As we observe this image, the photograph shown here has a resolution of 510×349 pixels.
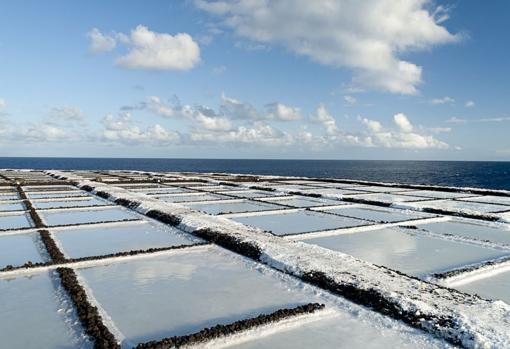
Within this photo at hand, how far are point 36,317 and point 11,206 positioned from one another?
9673 millimetres

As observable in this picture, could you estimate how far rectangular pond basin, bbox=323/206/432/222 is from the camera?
10664 mm

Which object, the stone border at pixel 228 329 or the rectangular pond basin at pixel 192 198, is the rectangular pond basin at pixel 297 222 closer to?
the rectangular pond basin at pixel 192 198

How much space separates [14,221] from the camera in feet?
32.1

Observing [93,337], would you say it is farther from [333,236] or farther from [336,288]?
[333,236]

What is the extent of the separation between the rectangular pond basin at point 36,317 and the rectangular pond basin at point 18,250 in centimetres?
100

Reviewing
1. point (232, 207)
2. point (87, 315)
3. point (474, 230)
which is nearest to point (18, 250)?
point (87, 315)

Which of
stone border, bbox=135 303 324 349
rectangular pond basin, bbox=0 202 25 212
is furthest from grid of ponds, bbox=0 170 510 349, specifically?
rectangular pond basin, bbox=0 202 25 212

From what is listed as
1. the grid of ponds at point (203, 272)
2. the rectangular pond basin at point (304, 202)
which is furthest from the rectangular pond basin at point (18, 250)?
the rectangular pond basin at point (304, 202)

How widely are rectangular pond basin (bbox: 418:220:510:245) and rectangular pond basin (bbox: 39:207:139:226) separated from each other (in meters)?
7.05

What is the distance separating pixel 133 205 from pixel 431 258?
27.1ft

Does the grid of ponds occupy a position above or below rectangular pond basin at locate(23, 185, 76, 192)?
below

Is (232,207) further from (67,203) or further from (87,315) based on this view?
(87,315)

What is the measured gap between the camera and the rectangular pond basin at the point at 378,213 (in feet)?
35.0

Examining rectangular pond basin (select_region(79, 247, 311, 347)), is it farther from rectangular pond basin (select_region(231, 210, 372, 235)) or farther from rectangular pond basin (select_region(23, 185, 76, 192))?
rectangular pond basin (select_region(23, 185, 76, 192))
